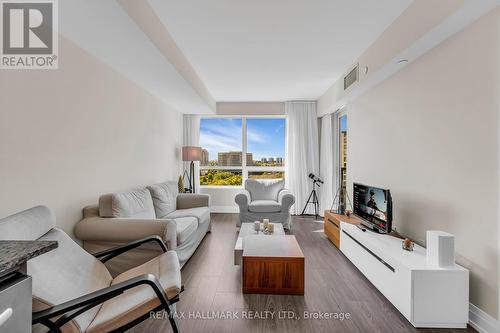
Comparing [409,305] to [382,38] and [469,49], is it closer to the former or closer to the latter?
[469,49]

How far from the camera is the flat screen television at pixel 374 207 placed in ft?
8.50

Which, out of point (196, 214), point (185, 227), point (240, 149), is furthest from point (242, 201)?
point (240, 149)

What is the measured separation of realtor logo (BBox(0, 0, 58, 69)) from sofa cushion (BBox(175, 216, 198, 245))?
1.95 meters

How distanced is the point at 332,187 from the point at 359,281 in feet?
9.76

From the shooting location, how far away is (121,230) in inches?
92.4

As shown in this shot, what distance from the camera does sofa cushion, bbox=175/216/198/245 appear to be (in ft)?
9.05

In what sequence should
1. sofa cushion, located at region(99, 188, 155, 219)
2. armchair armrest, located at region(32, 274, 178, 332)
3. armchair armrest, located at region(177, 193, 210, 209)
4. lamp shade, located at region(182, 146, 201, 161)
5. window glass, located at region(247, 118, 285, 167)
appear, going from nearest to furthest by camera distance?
armchair armrest, located at region(32, 274, 178, 332), sofa cushion, located at region(99, 188, 155, 219), armchair armrest, located at region(177, 193, 210, 209), lamp shade, located at region(182, 146, 201, 161), window glass, located at region(247, 118, 285, 167)

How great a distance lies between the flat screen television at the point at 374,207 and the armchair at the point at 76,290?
2.14 m

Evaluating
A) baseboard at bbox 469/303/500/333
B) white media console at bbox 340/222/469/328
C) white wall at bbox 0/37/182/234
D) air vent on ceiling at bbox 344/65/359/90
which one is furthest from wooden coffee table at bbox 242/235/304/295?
air vent on ceiling at bbox 344/65/359/90

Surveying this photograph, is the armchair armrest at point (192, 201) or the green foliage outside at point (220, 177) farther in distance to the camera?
the green foliage outside at point (220, 177)

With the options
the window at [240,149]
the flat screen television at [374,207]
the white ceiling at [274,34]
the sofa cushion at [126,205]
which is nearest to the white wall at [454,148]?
the flat screen television at [374,207]

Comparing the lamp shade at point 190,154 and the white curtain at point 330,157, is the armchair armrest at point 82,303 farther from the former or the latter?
the white curtain at point 330,157

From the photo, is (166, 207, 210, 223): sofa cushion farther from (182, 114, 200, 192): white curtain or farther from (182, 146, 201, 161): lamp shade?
(182, 114, 200, 192): white curtain

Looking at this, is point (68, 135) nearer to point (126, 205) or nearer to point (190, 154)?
point (126, 205)
